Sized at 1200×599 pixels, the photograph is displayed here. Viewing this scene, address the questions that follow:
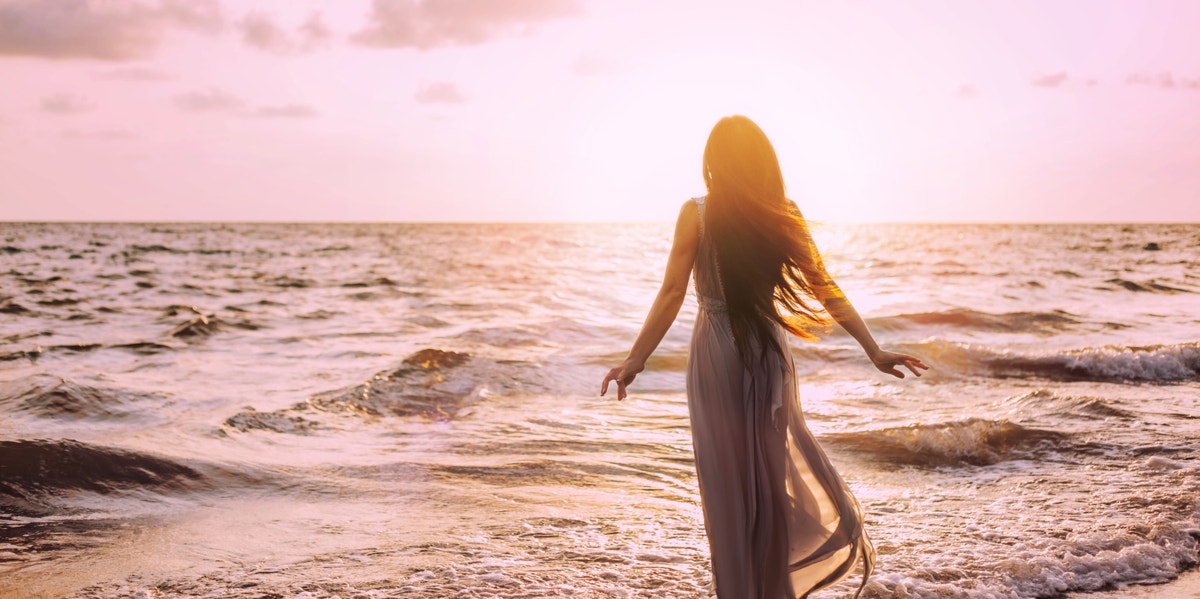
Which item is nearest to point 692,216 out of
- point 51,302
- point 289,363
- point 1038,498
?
point 1038,498

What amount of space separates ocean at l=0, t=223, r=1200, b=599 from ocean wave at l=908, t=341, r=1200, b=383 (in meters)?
0.06

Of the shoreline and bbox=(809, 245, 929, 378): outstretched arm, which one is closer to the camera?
bbox=(809, 245, 929, 378): outstretched arm

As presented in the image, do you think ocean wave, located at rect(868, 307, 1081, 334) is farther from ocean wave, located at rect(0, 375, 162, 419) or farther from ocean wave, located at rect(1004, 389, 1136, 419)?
ocean wave, located at rect(0, 375, 162, 419)

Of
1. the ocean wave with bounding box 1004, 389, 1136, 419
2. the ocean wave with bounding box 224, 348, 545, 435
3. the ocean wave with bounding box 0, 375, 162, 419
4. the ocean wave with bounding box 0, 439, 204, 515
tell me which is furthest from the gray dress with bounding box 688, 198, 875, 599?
the ocean wave with bounding box 0, 375, 162, 419

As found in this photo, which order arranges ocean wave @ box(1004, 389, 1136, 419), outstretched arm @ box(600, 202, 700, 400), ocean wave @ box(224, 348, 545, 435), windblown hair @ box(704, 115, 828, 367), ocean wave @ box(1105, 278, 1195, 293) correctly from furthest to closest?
1. ocean wave @ box(1105, 278, 1195, 293)
2. ocean wave @ box(224, 348, 545, 435)
3. ocean wave @ box(1004, 389, 1136, 419)
4. outstretched arm @ box(600, 202, 700, 400)
5. windblown hair @ box(704, 115, 828, 367)

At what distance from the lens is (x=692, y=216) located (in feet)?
12.0

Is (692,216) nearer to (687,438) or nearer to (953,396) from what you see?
(687,438)

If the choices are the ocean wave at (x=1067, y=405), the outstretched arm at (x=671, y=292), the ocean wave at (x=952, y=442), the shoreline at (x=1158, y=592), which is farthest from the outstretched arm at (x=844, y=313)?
the ocean wave at (x=1067, y=405)

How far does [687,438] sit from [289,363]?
6758mm

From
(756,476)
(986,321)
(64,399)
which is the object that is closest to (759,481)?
(756,476)

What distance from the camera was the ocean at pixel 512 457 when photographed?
5.00m

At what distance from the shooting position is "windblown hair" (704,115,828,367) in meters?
3.55

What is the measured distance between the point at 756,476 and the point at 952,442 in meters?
4.87

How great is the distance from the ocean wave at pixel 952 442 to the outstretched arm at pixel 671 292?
4.57m
